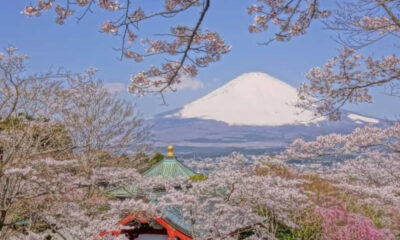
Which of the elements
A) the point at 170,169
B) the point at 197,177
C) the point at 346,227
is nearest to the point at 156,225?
the point at 197,177

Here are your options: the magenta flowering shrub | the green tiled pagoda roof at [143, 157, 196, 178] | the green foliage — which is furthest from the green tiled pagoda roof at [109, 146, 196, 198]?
the magenta flowering shrub

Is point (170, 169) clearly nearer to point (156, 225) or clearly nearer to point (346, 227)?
point (156, 225)

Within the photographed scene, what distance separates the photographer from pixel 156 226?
9.67 metres

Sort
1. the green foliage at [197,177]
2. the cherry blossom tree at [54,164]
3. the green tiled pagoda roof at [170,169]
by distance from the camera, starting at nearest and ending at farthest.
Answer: the cherry blossom tree at [54,164] → the green foliage at [197,177] → the green tiled pagoda roof at [170,169]

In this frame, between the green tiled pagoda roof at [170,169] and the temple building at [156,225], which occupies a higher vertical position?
the green tiled pagoda roof at [170,169]

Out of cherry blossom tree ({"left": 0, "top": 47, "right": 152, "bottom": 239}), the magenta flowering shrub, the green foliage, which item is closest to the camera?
cherry blossom tree ({"left": 0, "top": 47, "right": 152, "bottom": 239})

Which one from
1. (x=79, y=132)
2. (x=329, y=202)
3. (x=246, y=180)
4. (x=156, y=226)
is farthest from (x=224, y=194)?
(x=79, y=132)

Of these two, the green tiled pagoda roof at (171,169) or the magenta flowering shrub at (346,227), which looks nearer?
the magenta flowering shrub at (346,227)

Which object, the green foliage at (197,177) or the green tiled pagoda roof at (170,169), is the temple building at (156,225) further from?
the green tiled pagoda roof at (170,169)

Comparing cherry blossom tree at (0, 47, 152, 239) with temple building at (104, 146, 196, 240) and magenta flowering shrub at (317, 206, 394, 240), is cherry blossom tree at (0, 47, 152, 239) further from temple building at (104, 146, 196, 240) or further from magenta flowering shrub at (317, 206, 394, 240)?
magenta flowering shrub at (317, 206, 394, 240)

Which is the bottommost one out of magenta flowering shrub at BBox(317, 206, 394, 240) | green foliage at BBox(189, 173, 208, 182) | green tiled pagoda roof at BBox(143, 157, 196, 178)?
magenta flowering shrub at BBox(317, 206, 394, 240)

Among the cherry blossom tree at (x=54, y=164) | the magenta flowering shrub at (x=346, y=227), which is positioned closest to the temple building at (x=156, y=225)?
the cherry blossom tree at (x=54, y=164)

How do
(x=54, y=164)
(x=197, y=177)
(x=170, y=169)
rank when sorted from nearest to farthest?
(x=54, y=164) < (x=197, y=177) < (x=170, y=169)

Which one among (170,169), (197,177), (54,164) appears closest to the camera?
(54,164)
